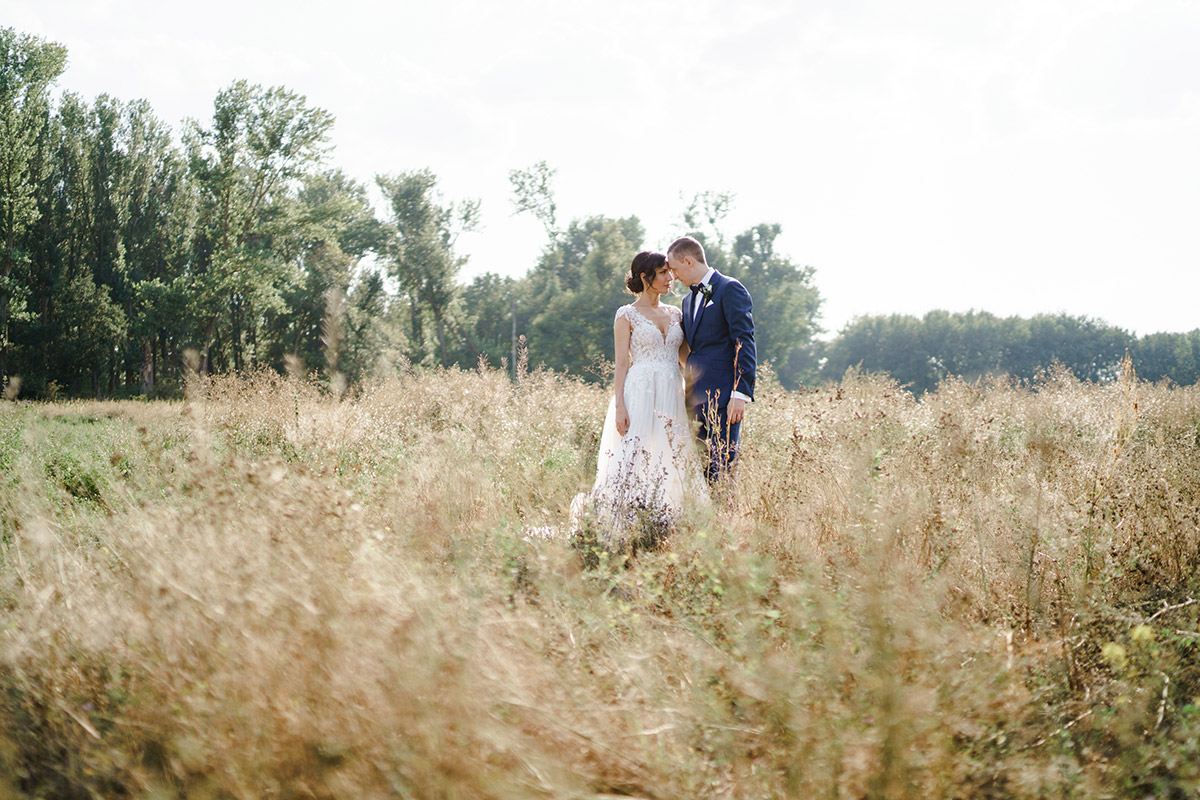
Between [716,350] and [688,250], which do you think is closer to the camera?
[716,350]

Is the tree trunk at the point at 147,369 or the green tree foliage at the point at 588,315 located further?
the green tree foliage at the point at 588,315

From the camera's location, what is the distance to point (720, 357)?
15.4ft

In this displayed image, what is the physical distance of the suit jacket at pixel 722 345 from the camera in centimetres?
455

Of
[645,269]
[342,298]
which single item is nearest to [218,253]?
[342,298]

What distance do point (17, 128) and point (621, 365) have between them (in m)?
32.1

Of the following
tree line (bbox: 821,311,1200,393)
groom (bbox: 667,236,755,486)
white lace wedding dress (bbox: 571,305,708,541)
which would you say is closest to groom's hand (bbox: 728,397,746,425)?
groom (bbox: 667,236,755,486)

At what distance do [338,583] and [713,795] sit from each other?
52.7 inches

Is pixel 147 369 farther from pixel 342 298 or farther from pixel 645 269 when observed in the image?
pixel 645 269

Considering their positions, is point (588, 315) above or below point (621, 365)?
above

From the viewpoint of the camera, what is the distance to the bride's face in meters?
4.99

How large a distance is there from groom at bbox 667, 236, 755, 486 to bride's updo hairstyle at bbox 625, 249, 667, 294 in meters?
0.09

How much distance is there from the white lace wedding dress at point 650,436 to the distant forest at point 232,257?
56.3ft

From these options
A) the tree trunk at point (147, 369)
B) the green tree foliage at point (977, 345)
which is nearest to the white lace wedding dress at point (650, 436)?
the tree trunk at point (147, 369)

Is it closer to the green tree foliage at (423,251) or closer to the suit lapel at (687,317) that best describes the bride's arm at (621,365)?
the suit lapel at (687,317)
